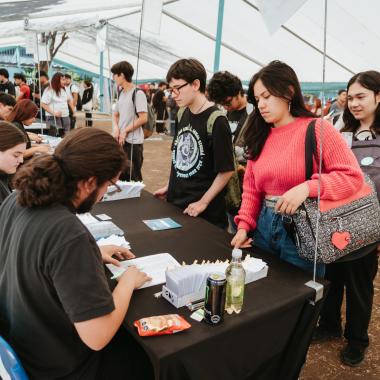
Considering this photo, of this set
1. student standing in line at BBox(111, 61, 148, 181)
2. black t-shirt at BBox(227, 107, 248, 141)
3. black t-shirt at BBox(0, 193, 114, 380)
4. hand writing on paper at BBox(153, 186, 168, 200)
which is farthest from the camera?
student standing in line at BBox(111, 61, 148, 181)

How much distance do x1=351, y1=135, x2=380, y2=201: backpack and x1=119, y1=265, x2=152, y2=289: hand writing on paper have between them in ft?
3.75

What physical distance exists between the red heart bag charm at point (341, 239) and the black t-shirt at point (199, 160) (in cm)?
65

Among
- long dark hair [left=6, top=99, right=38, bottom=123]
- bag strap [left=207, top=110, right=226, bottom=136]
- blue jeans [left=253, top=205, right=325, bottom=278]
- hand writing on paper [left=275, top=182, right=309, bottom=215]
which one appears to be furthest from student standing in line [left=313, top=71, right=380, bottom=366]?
long dark hair [left=6, top=99, right=38, bottom=123]

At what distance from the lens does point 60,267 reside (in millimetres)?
797

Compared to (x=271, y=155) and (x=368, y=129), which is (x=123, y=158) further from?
(x=368, y=129)

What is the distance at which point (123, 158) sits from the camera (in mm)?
954

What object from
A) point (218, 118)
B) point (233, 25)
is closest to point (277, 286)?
point (218, 118)

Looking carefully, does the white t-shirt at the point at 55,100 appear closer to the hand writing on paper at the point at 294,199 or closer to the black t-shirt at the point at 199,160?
the black t-shirt at the point at 199,160

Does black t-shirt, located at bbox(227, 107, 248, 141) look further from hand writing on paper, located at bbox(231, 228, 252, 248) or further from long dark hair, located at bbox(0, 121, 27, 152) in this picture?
long dark hair, located at bbox(0, 121, 27, 152)

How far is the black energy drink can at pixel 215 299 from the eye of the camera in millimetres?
915

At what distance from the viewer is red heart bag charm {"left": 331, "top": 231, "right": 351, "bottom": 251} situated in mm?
1283

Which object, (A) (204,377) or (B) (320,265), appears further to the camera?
(B) (320,265)

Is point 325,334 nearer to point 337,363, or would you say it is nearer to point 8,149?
point 337,363

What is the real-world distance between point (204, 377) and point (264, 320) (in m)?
0.23
